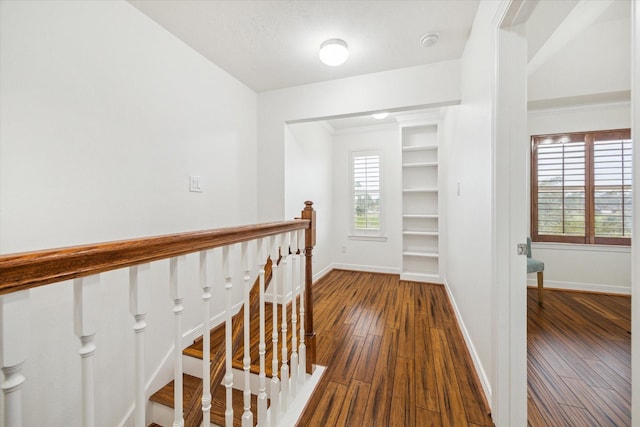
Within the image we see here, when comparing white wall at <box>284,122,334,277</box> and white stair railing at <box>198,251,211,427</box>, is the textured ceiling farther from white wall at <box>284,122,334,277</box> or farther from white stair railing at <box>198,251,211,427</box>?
white stair railing at <box>198,251,211,427</box>

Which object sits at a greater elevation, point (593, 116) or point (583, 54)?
point (583, 54)

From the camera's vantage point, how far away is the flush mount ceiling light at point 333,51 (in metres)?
1.97

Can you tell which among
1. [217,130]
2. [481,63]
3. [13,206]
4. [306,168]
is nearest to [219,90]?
[217,130]

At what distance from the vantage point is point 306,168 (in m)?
3.45

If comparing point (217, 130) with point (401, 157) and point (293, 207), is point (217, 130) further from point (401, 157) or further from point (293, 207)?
point (401, 157)

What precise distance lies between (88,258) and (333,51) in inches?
83.5

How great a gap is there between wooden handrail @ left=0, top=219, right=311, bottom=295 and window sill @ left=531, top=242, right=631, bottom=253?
167 inches

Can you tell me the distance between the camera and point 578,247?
3.26 m

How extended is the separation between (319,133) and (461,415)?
3.60 m

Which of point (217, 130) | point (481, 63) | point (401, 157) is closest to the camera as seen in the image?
point (481, 63)

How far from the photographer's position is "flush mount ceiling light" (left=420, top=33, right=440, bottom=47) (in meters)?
1.95

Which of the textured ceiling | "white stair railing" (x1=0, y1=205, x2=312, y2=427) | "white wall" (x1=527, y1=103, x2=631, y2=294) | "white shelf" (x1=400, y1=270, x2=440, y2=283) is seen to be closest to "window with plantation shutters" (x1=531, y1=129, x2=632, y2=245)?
"white wall" (x1=527, y1=103, x2=631, y2=294)

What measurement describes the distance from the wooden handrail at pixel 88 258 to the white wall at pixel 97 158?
1.10 metres

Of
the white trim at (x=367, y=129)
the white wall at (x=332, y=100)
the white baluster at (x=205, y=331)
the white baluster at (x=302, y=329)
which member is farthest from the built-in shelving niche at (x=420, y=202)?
the white baluster at (x=205, y=331)
